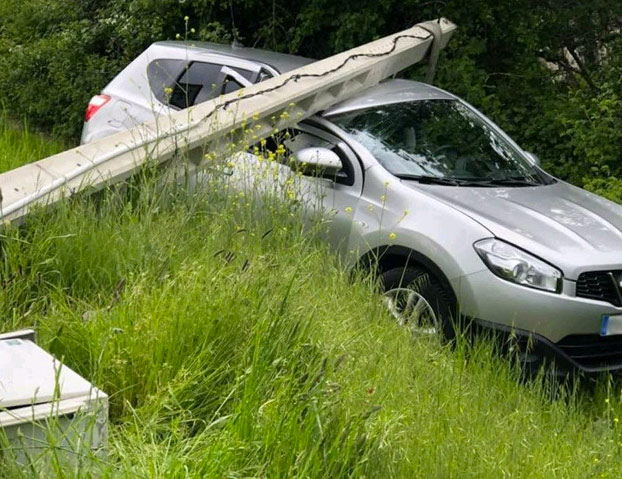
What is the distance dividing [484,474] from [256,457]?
92cm

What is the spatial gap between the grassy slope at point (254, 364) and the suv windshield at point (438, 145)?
1.47 m

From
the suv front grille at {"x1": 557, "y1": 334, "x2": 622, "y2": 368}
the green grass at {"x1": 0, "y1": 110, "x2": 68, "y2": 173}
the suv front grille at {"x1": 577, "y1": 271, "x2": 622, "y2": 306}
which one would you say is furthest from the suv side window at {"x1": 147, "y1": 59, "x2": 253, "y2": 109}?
the suv front grille at {"x1": 557, "y1": 334, "x2": 622, "y2": 368}

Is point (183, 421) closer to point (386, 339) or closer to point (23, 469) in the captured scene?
point (23, 469)

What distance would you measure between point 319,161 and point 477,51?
16.4 ft

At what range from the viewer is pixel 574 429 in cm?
419

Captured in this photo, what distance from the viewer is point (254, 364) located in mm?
3283

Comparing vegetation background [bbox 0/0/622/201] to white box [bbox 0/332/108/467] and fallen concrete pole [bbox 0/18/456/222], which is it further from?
white box [bbox 0/332/108/467]

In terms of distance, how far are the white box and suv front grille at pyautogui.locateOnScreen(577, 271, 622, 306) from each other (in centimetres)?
315

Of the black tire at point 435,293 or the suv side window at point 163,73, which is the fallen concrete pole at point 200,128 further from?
the black tire at point 435,293

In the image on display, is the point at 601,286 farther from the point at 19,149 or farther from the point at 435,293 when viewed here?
the point at 19,149

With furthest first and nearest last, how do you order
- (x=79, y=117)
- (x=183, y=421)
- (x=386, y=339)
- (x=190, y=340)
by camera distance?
(x=79, y=117) → (x=386, y=339) → (x=190, y=340) → (x=183, y=421)

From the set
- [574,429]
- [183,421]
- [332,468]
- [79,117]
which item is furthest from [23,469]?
[79,117]

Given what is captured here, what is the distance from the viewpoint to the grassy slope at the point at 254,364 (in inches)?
117

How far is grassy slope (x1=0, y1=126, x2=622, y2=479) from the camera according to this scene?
2.97m
